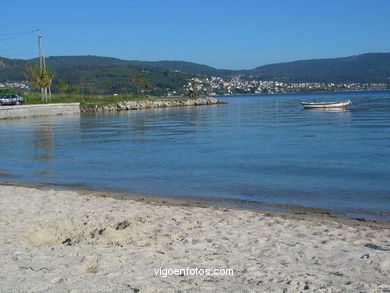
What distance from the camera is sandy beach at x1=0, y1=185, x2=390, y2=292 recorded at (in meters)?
5.98

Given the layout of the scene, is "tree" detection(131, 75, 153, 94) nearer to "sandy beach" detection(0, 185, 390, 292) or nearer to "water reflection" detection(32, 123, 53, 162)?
"water reflection" detection(32, 123, 53, 162)

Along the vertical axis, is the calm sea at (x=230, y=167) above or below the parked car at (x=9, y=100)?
below

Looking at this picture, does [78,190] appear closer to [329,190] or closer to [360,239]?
[329,190]

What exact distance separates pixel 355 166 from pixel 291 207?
262 inches

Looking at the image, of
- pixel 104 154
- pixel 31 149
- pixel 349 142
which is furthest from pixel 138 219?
pixel 349 142

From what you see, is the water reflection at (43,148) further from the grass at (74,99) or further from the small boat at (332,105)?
the grass at (74,99)

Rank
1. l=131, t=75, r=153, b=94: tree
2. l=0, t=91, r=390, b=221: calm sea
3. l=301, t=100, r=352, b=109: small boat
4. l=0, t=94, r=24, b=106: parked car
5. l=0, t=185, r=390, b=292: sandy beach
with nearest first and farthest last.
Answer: l=0, t=185, r=390, b=292: sandy beach
l=0, t=91, r=390, b=221: calm sea
l=0, t=94, r=24, b=106: parked car
l=301, t=100, r=352, b=109: small boat
l=131, t=75, r=153, b=94: tree

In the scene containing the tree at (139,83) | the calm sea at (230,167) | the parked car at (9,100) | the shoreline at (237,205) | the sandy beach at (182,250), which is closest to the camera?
the sandy beach at (182,250)

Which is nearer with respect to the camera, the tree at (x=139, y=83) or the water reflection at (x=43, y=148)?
the water reflection at (x=43, y=148)

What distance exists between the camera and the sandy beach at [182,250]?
19.6 ft

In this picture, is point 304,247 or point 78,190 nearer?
point 304,247

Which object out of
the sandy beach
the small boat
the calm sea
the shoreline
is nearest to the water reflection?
the calm sea

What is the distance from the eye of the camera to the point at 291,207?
37.1 ft

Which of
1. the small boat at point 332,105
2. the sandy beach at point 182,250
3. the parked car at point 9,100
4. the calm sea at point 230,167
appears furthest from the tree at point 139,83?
the sandy beach at point 182,250
